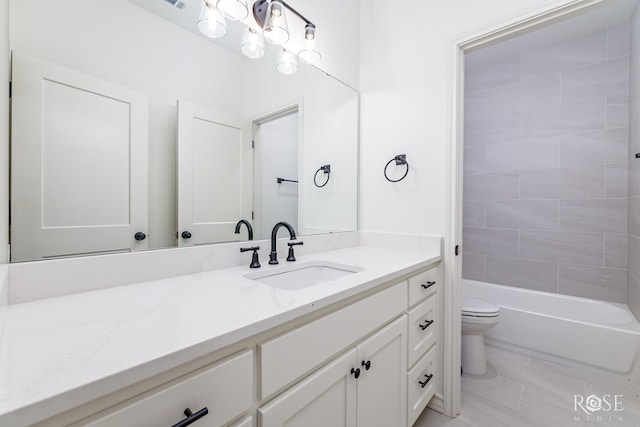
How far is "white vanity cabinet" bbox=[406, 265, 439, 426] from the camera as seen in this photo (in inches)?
47.8

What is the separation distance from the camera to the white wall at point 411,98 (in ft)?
4.79

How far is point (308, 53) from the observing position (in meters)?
1.52

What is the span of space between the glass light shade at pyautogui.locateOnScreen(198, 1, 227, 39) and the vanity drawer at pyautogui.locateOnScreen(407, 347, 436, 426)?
167 cm

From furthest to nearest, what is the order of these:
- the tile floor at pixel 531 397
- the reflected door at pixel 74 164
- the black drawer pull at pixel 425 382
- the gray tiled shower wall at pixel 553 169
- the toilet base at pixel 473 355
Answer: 1. the gray tiled shower wall at pixel 553 169
2. the toilet base at pixel 473 355
3. the tile floor at pixel 531 397
4. the black drawer pull at pixel 425 382
5. the reflected door at pixel 74 164

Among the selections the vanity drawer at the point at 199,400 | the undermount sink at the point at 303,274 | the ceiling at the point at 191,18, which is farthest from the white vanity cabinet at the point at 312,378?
the ceiling at the point at 191,18

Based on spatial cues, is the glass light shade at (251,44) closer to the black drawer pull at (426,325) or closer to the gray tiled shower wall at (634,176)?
the black drawer pull at (426,325)

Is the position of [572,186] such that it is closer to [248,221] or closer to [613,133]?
[613,133]

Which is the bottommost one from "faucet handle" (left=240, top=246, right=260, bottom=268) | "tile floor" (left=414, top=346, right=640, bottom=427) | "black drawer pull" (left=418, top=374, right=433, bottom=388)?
"tile floor" (left=414, top=346, right=640, bottom=427)

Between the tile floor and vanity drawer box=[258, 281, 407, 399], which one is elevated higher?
vanity drawer box=[258, 281, 407, 399]

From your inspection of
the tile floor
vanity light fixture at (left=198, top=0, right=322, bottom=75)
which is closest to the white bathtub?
the tile floor

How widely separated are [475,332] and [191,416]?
191 centimetres

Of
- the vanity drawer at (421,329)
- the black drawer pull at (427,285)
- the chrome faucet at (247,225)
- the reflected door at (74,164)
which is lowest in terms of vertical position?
the vanity drawer at (421,329)

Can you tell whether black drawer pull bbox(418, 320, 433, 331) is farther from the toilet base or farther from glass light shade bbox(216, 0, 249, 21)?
glass light shade bbox(216, 0, 249, 21)

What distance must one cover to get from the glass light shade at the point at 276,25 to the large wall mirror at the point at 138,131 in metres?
0.06
